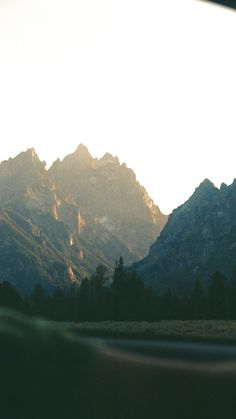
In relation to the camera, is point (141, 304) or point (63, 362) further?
point (141, 304)

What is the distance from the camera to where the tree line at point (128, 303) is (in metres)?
95.9

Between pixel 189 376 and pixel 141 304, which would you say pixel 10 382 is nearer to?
pixel 189 376

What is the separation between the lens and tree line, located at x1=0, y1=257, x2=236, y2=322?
315 ft

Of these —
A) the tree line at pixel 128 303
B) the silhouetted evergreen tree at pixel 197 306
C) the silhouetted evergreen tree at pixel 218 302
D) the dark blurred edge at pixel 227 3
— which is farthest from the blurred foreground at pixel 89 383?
the silhouetted evergreen tree at pixel 197 306

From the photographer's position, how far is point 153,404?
1171 centimetres

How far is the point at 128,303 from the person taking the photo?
104875 mm

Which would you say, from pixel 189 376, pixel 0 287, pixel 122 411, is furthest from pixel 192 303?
pixel 122 411

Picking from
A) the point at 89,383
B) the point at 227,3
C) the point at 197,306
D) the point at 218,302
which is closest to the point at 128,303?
the point at 197,306

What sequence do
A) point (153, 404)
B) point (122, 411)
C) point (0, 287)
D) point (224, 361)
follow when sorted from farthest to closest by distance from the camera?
point (0, 287), point (224, 361), point (153, 404), point (122, 411)

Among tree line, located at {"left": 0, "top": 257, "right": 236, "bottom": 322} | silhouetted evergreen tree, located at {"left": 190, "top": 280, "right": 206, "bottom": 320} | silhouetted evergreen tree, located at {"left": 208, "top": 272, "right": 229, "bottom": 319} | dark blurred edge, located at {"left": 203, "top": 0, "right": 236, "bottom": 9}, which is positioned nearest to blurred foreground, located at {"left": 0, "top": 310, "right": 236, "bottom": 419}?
dark blurred edge, located at {"left": 203, "top": 0, "right": 236, "bottom": 9}

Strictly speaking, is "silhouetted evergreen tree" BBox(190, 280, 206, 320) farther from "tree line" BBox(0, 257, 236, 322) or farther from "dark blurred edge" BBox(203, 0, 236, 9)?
"dark blurred edge" BBox(203, 0, 236, 9)

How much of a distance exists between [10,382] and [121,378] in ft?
11.5

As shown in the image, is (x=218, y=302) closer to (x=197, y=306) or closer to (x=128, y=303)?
(x=197, y=306)

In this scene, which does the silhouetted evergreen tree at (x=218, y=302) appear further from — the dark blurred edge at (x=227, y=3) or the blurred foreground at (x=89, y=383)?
the dark blurred edge at (x=227, y=3)
